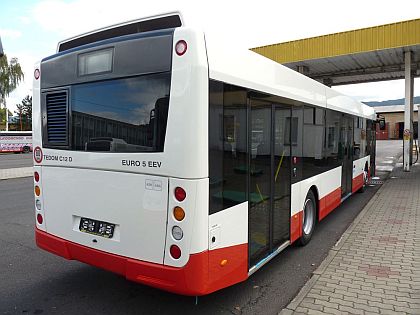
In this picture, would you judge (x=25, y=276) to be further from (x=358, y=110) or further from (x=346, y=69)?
(x=346, y=69)

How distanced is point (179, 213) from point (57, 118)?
6.53ft

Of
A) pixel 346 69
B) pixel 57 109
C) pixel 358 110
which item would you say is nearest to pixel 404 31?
pixel 346 69

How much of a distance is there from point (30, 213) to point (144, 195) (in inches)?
237

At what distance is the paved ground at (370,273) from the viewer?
3.63 metres

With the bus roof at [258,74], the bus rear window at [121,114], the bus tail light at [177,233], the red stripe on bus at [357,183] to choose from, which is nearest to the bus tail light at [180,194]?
the bus tail light at [177,233]

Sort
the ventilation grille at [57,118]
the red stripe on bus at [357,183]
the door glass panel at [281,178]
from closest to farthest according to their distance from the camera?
the ventilation grille at [57,118] < the door glass panel at [281,178] < the red stripe on bus at [357,183]

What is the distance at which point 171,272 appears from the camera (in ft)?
10.1

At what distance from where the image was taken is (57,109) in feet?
13.1

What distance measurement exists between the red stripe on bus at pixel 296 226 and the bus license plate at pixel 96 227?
2.65m

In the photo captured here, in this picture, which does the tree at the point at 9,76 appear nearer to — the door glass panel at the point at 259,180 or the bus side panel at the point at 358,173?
the bus side panel at the point at 358,173

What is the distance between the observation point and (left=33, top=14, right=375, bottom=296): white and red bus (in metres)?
3.03

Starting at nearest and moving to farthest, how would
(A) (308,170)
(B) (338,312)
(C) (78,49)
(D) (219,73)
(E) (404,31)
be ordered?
(D) (219,73) → (B) (338,312) → (C) (78,49) → (A) (308,170) → (E) (404,31)

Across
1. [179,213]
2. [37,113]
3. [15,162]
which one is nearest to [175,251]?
[179,213]

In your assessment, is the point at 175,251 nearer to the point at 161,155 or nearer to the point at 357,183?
the point at 161,155
